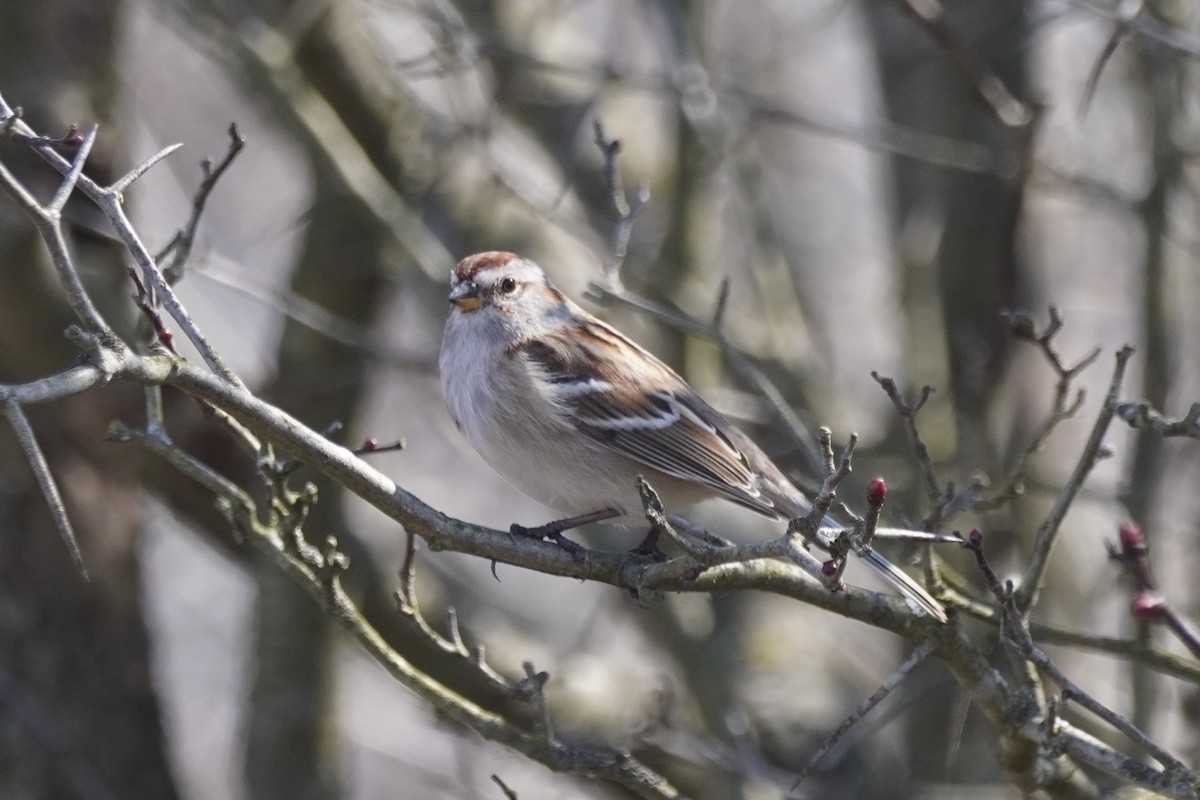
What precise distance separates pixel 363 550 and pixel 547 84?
96.4 inches

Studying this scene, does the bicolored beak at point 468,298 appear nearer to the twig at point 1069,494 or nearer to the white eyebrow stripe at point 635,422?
the white eyebrow stripe at point 635,422

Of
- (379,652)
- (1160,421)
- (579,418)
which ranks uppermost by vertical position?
(579,418)

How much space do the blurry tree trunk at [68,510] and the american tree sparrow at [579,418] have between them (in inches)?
64.4

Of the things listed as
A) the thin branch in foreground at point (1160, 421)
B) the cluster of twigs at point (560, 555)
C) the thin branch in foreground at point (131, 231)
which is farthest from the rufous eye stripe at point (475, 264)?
the thin branch in foreground at point (1160, 421)

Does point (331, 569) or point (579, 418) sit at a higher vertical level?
point (579, 418)

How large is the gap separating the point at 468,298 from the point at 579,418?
603mm

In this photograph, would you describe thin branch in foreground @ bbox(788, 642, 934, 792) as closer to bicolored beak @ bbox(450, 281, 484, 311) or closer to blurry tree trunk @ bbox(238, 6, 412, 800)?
bicolored beak @ bbox(450, 281, 484, 311)

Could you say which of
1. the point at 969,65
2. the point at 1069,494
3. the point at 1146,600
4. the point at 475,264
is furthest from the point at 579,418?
the point at 969,65

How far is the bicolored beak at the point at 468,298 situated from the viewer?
186 inches

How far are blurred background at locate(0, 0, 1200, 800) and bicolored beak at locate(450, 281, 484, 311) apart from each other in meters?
0.88

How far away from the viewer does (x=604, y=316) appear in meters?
6.64

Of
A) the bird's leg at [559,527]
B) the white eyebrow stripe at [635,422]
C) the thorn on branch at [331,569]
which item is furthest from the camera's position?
the white eyebrow stripe at [635,422]

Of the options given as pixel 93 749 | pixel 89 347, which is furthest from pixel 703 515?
pixel 89 347

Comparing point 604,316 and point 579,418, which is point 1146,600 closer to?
point 579,418
